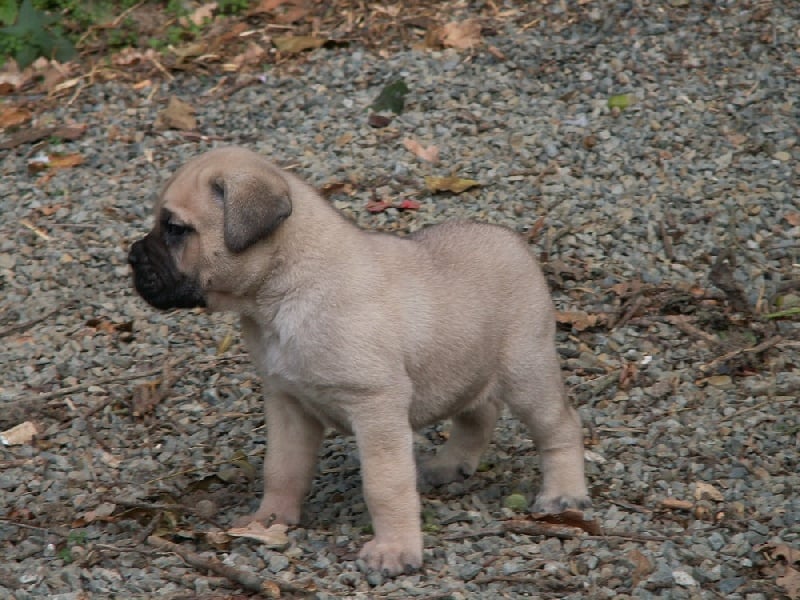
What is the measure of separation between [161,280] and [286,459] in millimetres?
1129

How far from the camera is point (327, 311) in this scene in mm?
5844

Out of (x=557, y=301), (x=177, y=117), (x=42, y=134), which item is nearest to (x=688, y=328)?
(x=557, y=301)

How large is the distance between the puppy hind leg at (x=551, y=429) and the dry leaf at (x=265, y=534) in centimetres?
137

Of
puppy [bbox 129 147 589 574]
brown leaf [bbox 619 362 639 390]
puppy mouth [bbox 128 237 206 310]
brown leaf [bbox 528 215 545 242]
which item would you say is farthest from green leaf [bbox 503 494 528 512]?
brown leaf [bbox 528 215 545 242]

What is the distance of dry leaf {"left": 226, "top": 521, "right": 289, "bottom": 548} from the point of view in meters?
5.98

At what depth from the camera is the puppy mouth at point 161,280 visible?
19.4 ft

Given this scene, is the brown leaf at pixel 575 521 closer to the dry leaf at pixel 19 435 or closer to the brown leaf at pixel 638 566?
the brown leaf at pixel 638 566

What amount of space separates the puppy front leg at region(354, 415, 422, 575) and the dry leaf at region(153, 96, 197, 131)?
527cm

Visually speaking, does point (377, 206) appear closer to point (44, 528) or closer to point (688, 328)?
point (688, 328)

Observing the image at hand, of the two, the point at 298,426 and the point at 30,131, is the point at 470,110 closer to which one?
the point at 30,131

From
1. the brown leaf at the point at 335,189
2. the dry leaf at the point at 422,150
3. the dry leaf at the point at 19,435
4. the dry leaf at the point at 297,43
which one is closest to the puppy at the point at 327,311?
the dry leaf at the point at 19,435

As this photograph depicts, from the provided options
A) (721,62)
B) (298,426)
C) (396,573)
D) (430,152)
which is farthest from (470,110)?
(396,573)

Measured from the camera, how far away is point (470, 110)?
1033 centimetres

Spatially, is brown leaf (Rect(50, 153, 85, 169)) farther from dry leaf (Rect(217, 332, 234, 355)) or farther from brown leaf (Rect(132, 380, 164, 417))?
brown leaf (Rect(132, 380, 164, 417))
